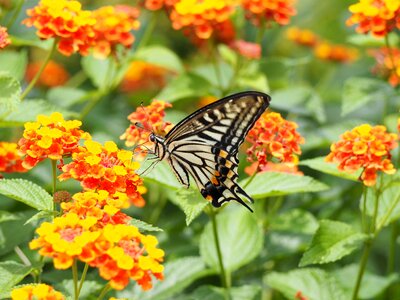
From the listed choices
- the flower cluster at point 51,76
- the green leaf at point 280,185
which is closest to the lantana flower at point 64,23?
the green leaf at point 280,185

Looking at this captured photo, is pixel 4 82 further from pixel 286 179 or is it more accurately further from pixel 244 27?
pixel 244 27

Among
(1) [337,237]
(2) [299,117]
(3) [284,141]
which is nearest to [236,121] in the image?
(3) [284,141]

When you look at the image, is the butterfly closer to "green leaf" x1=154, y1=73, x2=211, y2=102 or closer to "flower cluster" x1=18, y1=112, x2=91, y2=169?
"flower cluster" x1=18, y1=112, x2=91, y2=169

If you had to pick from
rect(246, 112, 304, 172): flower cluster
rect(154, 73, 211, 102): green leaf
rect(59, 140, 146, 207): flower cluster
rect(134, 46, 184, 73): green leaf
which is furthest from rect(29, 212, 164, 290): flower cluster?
rect(134, 46, 184, 73): green leaf

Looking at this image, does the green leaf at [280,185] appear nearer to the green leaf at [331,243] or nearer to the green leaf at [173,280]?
the green leaf at [331,243]

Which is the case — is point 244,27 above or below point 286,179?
above

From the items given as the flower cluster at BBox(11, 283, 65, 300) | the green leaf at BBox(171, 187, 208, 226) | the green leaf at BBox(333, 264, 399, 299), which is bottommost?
the green leaf at BBox(333, 264, 399, 299)
